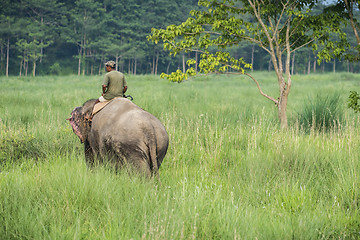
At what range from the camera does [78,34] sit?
60.4m

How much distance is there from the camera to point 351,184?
191 inches

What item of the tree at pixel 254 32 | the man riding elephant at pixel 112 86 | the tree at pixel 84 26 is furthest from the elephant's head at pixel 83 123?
the tree at pixel 84 26

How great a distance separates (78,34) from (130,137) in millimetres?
59989

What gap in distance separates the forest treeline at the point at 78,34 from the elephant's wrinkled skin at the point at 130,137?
47557 millimetres

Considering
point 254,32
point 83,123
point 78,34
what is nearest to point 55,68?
point 78,34

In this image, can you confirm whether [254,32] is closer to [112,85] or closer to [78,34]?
[112,85]

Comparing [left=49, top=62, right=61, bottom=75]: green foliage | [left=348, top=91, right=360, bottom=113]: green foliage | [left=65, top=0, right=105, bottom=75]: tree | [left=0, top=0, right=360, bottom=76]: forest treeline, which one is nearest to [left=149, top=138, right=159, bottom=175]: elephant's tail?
[left=348, top=91, right=360, bottom=113]: green foliage

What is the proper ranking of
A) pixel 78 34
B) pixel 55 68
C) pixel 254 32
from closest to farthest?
pixel 254 32 < pixel 55 68 < pixel 78 34

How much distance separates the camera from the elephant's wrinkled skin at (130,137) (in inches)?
192

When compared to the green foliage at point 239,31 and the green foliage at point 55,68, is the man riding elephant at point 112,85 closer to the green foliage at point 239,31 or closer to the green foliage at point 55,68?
the green foliage at point 239,31

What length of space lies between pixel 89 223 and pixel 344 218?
2.82m

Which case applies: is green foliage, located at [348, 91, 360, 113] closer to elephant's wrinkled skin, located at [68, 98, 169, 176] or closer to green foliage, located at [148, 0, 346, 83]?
green foliage, located at [148, 0, 346, 83]

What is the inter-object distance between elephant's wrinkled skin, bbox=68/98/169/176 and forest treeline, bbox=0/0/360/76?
4756 cm

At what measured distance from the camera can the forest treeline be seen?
53062mm
